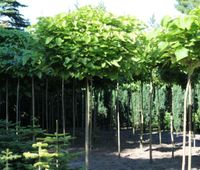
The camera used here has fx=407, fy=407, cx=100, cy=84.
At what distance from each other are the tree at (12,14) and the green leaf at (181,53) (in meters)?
28.0

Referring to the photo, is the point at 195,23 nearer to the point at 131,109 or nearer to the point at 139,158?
the point at 139,158

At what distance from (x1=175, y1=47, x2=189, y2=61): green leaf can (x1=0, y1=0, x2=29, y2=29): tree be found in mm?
27990

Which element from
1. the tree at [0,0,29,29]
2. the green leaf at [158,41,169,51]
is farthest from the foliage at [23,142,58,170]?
the tree at [0,0,29,29]

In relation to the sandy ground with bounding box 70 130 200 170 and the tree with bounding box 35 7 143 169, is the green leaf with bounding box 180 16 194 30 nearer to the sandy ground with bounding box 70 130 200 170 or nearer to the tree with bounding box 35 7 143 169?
the tree with bounding box 35 7 143 169

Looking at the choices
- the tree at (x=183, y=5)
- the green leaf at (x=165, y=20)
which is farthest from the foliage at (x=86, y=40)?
the tree at (x=183, y=5)

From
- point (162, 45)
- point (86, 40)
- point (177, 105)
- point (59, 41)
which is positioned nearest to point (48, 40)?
point (59, 41)

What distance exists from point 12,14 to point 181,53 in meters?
29.2

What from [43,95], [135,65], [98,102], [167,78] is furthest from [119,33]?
[98,102]

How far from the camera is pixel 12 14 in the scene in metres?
32.1

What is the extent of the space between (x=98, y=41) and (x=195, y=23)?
118cm

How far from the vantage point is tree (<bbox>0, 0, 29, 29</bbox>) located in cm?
3125

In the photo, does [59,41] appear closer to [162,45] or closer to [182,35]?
[162,45]

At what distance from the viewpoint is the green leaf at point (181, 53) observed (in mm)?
4449

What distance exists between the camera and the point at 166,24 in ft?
Result: 14.7
